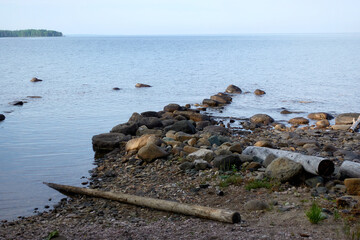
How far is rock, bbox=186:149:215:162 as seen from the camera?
12624 millimetres

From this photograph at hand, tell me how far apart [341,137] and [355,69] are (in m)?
40.8

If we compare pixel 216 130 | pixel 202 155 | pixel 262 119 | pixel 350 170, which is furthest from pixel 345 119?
pixel 350 170

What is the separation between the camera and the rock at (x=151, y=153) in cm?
1366

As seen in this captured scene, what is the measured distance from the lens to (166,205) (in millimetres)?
9102

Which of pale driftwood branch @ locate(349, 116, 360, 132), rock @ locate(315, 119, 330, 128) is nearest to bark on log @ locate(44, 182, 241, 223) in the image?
pale driftwood branch @ locate(349, 116, 360, 132)

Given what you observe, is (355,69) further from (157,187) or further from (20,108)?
(157,187)

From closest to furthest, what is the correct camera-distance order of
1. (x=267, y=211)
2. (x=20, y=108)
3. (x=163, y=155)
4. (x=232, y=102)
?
(x=267, y=211) < (x=163, y=155) < (x=20, y=108) < (x=232, y=102)

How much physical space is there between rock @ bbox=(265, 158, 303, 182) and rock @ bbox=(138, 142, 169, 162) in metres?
4.30

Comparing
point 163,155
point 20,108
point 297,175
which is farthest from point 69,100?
point 297,175

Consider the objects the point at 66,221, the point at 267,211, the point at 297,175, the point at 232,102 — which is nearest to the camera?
the point at 267,211

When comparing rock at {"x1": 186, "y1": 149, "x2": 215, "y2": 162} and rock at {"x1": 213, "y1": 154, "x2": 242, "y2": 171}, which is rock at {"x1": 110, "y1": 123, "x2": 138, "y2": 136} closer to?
rock at {"x1": 186, "y1": 149, "x2": 215, "y2": 162}

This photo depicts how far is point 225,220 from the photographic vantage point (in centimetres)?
795

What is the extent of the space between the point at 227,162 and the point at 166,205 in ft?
10.3

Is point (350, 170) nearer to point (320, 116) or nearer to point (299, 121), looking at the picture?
point (299, 121)
